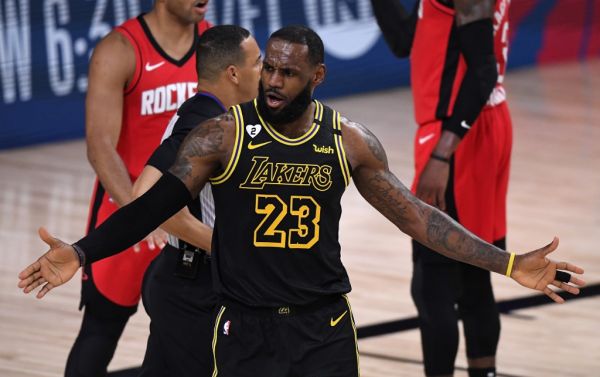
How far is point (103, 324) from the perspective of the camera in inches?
212

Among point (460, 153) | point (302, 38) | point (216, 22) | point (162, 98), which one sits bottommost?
point (216, 22)

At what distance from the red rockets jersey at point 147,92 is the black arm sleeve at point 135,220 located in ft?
4.54

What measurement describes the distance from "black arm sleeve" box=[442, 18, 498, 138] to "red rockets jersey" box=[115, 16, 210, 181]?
3.45ft

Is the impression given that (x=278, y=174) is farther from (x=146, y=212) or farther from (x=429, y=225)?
(x=429, y=225)

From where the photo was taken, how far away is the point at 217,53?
189 inches

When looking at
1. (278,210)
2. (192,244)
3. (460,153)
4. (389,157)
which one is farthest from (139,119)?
(389,157)

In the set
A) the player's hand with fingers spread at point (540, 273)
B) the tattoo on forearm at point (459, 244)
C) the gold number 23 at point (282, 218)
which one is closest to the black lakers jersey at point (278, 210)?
the gold number 23 at point (282, 218)

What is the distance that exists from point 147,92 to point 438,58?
1186 millimetres

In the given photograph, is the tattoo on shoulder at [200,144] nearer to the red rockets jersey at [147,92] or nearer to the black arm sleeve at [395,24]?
the red rockets jersey at [147,92]

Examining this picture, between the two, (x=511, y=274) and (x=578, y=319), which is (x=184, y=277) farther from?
(x=578, y=319)

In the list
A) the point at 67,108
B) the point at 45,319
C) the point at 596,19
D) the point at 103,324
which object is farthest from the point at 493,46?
the point at 596,19

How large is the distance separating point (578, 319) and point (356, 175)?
3.26m

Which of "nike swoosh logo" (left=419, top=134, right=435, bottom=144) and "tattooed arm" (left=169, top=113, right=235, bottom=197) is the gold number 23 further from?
"nike swoosh logo" (left=419, top=134, right=435, bottom=144)

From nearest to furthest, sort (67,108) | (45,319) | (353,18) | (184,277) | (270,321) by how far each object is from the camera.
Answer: (270,321), (184,277), (45,319), (67,108), (353,18)
